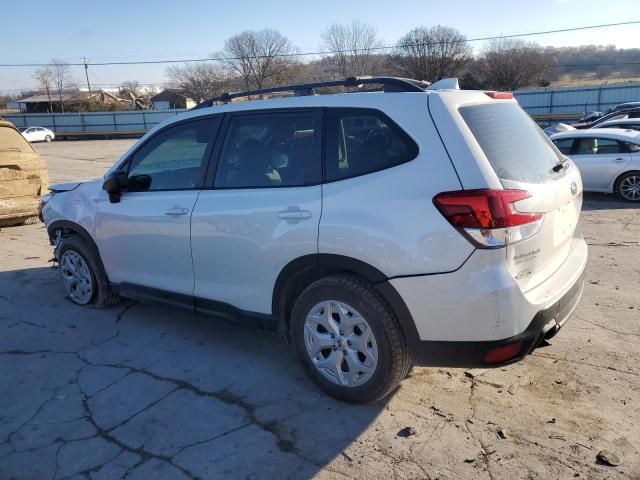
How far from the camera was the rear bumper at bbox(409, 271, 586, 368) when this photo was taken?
2875 mm

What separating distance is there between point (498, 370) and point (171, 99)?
8856 centimetres

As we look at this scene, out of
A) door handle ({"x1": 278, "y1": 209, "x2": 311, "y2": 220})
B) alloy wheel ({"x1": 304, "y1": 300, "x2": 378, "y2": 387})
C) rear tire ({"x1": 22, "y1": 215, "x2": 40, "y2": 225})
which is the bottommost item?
rear tire ({"x1": 22, "y1": 215, "x2": 40, "y2": 225})

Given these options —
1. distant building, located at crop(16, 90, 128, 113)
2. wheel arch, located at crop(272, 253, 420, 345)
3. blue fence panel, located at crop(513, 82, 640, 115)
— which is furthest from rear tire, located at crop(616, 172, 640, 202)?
distant building, located at crop(16, 90, 128, 113)

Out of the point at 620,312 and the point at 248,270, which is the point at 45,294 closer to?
the point at 248,270

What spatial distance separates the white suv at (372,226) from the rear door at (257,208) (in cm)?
1

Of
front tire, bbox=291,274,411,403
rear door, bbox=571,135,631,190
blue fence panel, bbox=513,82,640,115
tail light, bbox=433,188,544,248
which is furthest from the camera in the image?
blue fence panel, bbox=513,82,640,115

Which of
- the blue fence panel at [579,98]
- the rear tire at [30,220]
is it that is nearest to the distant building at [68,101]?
the blue fence panel at [579,98]

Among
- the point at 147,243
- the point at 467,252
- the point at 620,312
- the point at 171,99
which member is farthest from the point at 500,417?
the point at 171,99

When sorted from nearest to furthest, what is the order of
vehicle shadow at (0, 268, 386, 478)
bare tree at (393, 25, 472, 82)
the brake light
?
vehicle shadow at (0, 268, 386, 478)
the brake light
bare tree at (393, 25, 472, 82)

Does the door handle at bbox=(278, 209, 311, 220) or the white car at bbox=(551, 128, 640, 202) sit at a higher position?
the door handle at bbox=(278, 209, 311, 220)

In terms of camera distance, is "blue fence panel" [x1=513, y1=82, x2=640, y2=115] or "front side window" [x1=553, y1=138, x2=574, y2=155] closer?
"front side window" [x1=553, y1=138, x2=574, y2=155]

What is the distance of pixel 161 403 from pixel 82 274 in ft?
7.37

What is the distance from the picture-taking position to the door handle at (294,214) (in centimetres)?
331

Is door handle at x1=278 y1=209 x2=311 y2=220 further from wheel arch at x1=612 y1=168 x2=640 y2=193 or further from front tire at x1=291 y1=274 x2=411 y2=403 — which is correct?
wheel arch at x1=612 y1=168 x2=640 y2=193
